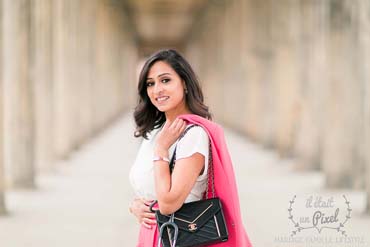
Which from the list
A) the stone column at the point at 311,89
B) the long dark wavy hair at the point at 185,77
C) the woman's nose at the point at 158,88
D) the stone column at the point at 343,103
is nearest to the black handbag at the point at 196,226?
the long dark wavy hair at the point at 185,77

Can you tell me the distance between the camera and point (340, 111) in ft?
47.1

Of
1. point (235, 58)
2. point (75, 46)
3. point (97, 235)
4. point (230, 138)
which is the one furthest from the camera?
point (235, 58)

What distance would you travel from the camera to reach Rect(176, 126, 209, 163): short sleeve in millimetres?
3447

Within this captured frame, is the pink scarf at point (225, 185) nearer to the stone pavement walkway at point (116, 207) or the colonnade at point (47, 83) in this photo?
the stone pavement walkway at point (116, 207)

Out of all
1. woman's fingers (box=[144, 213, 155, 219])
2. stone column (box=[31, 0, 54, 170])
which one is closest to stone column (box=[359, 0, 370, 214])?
stone column (box=[31, 0, 54, 170])

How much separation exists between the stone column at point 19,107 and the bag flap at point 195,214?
1152 centimetres

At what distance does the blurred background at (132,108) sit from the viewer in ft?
39.0

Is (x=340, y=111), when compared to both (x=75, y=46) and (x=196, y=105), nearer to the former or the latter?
(x=196, y=105)

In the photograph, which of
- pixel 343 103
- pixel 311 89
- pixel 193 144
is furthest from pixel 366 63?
pixel 193 144

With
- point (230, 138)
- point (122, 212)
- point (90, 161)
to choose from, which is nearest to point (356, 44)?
point (122, 212)

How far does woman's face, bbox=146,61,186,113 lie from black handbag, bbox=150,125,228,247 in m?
0.33

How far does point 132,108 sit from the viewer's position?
6160 millimetres

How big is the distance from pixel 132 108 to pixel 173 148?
2623 mm

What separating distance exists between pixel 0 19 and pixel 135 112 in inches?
329
